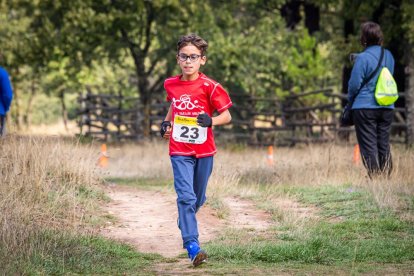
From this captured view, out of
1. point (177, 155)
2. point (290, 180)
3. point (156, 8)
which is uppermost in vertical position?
point (156, 8)

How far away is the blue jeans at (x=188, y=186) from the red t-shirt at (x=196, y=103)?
3.0 inches

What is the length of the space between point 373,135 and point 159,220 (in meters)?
3.26

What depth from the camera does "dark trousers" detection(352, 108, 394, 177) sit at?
10609 mm

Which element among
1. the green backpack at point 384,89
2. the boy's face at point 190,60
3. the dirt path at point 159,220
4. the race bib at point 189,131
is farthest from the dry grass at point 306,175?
the boy's face at point 190,60

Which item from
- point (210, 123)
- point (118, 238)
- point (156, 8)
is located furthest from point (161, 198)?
point (156, 8)

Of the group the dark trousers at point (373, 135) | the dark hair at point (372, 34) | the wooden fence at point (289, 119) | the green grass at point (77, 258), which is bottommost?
the wooden fence at point (289, 119)

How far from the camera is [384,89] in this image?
10.5m

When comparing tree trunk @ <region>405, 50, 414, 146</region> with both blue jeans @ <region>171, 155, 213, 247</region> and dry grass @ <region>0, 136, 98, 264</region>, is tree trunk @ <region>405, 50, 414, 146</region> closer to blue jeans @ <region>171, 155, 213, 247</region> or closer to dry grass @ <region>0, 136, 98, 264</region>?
dry grass @ <region>0, 136, 98, 264</region>

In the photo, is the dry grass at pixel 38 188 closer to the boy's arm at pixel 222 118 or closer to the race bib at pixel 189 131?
the race bib at pixel 189 131

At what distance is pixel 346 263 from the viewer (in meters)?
6.71

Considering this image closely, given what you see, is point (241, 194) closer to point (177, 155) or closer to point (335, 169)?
point (335, 169)

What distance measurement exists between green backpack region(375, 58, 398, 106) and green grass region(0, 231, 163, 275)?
4400 millimetres

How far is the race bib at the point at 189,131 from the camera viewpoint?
6.80 m

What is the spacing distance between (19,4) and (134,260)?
18390 mm
